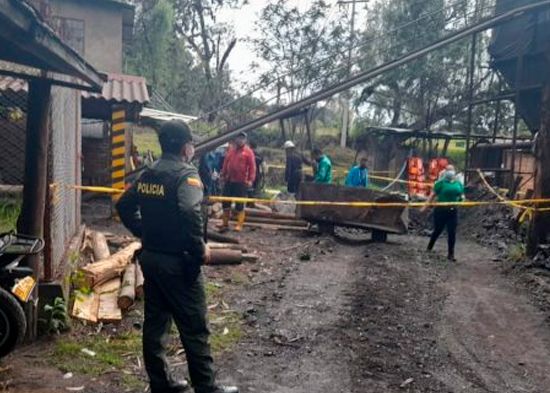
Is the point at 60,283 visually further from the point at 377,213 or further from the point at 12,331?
the point at 377,213

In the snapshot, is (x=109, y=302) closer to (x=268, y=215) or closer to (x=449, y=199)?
(x=449, y=199)

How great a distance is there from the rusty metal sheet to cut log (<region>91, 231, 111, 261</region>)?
5167mm

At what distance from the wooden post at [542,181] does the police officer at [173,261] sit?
7.49 metres

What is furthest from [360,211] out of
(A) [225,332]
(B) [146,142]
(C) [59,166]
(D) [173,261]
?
(B) [146,142]

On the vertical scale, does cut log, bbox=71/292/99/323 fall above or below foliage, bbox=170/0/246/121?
below

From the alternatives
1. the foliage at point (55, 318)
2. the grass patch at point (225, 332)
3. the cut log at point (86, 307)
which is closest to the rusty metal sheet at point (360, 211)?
the grass patch at point (225, 332)

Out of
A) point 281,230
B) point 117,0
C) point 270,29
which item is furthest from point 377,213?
point 270,29

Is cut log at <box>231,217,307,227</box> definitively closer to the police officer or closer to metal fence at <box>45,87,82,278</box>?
metal fence at <box>45,87,82,278</box>

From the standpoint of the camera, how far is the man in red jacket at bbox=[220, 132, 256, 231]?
12.8 meters

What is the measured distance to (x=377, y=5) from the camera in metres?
A: 35.1

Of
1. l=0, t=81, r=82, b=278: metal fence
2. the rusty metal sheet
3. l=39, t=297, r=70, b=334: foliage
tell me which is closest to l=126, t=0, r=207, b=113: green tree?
l=0, t=81, r=82, b=278: metal fence

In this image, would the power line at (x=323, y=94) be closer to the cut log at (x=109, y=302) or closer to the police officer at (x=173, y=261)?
the cut log at (x=109, y=302)

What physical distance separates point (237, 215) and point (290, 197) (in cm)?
679

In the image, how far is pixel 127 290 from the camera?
22.5 ft
